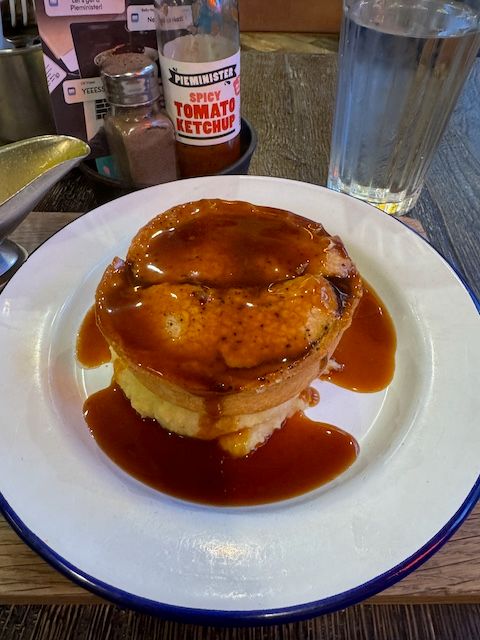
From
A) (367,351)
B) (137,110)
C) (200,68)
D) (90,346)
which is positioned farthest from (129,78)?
(367,351)

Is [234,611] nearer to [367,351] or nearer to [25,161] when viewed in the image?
[367,351]

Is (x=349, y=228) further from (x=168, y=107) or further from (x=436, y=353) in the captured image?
(x=168, y=107)

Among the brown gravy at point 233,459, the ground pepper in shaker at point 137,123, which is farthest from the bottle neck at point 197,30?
the brown gravy at point 233,459

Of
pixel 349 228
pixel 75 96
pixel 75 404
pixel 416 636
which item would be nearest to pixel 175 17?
pixel 75 96

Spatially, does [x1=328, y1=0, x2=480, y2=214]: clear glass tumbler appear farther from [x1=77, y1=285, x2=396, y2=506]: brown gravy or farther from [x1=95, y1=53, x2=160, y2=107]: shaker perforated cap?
[x1=77, y1=285, x2=396, y2=506]: brown gravy

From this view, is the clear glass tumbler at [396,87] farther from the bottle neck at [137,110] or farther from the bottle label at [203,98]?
the bottle neck at [137,110]
